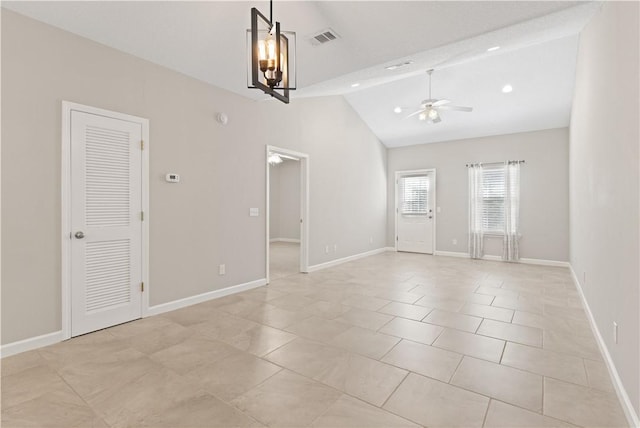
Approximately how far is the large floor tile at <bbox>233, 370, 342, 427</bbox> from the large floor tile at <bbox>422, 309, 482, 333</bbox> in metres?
1.71

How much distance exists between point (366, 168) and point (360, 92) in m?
1.91

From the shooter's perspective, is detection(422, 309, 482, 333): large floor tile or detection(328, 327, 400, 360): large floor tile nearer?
detection(328, 327, 400, 360): large floor tile

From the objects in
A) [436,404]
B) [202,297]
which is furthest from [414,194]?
[436,404]

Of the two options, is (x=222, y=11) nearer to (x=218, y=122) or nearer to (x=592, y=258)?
(x=218, y=122)

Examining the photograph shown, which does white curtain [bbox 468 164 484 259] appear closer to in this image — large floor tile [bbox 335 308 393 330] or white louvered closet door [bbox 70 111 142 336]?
large floor tile [bbox 335 308 393 330]

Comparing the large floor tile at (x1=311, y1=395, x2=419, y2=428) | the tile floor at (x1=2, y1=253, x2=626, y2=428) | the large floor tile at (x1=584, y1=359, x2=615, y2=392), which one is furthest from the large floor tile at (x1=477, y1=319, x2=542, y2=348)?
the large floor tile at (x1=311, y1=395, x2=419, y2=428)

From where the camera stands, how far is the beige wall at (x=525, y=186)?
649 cm

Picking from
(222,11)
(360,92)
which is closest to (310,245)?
(360,92)

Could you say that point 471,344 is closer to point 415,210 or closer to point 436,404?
point 436,404

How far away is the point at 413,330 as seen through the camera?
3062 mm

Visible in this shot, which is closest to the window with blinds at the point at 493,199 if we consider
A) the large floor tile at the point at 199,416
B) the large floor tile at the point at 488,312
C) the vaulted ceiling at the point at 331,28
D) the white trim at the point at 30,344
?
the vaulted ceiling at the point at 331,28

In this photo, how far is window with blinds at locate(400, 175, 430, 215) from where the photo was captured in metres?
8.27

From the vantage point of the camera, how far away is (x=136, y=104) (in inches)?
133

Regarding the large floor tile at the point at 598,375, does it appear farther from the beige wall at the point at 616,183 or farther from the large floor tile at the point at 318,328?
the large floor tile at the point at 318,328
